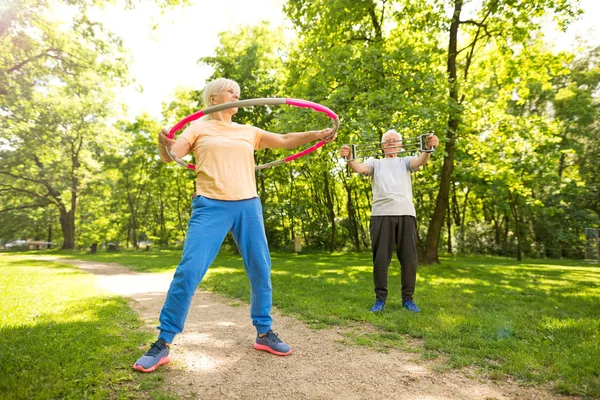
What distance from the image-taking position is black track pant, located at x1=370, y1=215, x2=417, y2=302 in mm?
5113

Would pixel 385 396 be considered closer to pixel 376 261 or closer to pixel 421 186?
pixel 376 261

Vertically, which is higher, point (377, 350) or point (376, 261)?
point (376, 261)

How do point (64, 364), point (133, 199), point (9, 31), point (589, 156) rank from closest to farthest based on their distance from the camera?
point (64, 364) → point (9, 31) → point (589, 156) → point (133, 199)

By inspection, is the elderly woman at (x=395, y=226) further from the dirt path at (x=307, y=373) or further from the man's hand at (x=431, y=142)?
the dirt path at (x=307, y=373)

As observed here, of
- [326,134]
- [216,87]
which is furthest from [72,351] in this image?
[326,134]

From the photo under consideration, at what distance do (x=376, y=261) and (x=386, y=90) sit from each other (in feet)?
20.1

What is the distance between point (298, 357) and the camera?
3.24 metres

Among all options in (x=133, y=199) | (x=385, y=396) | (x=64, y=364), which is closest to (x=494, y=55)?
(x=385, y=396)

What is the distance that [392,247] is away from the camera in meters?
5.17

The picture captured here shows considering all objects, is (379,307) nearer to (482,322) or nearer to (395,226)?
(395,226)

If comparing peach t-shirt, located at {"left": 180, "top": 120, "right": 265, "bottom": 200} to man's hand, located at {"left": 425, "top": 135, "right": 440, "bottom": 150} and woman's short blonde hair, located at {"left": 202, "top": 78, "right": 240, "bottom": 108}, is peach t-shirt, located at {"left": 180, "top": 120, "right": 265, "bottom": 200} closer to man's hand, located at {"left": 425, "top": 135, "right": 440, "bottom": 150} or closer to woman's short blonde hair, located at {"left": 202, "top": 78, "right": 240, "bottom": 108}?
woman's short blonde hair, located at {"left": 202, "top": 78, "right": 240, "bottom": 108}

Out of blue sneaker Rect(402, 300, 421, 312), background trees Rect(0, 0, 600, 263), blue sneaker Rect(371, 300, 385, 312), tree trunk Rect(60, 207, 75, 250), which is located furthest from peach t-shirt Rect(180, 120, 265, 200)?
tree trunk Rect(60, 207, 75, 250)

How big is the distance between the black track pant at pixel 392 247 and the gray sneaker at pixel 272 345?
212 cm

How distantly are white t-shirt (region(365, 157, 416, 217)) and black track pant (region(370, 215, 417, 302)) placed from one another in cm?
11
